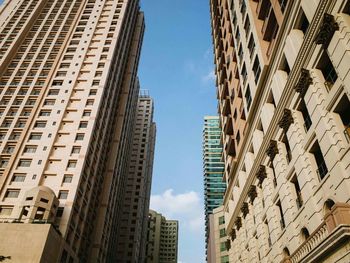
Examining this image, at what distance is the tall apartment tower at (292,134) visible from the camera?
14.7 m

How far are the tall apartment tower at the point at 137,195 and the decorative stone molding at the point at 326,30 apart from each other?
273ft

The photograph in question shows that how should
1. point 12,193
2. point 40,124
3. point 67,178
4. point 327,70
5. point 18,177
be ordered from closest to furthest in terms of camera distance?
1. point 327,70
2. point 12,193
3. point 18,177
4. point 67,178
5. point 40,124

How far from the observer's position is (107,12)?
77.1 metres

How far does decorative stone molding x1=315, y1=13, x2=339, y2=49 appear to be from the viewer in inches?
617

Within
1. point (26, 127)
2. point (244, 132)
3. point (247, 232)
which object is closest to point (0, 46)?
point (26, 127)

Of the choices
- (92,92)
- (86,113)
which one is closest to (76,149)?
(86,113)

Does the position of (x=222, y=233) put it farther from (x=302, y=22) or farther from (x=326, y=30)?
(x=326, y=30)

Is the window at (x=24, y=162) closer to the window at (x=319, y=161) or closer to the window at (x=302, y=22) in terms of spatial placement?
the window at (x=302, y=22)

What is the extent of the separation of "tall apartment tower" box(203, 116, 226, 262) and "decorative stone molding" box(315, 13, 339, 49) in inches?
3825

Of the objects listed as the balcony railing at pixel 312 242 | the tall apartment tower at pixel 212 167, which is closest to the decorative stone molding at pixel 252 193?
the balcony railing at pixel 312 242

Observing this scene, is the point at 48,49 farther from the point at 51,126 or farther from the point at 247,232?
the point at 247,232

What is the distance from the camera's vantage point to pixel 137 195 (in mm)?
105500

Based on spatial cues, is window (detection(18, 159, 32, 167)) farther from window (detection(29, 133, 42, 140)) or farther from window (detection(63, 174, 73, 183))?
window (detection(63, 174, 73, 183))

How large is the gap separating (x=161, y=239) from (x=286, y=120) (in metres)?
144
